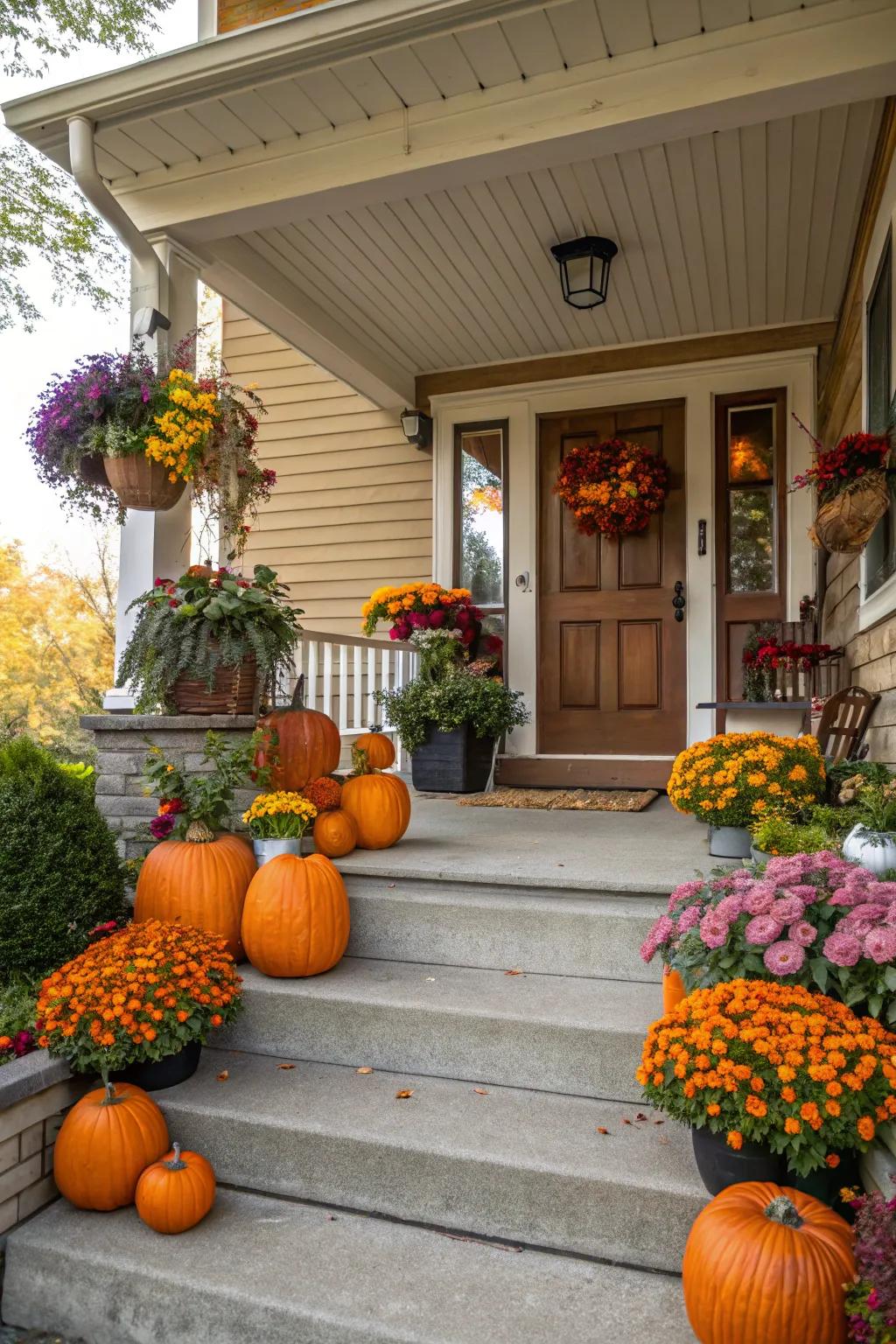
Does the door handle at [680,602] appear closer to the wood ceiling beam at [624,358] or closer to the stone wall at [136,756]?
the wood ceiling beam at [624,358]

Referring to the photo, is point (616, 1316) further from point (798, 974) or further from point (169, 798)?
point (169, 798)

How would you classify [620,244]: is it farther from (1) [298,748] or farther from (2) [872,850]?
(2) [872,850]

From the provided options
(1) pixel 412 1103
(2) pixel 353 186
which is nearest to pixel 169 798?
(1) pixel 412 1103

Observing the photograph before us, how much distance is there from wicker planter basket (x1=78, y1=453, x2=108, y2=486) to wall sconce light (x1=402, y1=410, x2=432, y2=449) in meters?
2.51

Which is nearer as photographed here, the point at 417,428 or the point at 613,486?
the point at 613,486

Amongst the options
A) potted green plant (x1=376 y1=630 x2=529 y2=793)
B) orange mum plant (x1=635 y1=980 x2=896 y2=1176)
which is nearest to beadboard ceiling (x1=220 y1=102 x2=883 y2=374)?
potted green plant (x1=376 y1=630 x2=529 y2=793)

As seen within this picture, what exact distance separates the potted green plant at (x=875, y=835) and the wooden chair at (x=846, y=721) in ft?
2.83

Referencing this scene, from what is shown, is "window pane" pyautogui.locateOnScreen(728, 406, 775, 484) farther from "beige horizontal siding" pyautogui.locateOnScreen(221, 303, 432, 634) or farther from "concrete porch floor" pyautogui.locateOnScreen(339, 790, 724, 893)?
"concrete porch floor" pyautogui.locateOnScreen(339, 790, 724, 893)

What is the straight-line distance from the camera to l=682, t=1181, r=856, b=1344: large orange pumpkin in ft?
4.48

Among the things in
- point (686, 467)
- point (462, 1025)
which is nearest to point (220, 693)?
point (462, 1025)

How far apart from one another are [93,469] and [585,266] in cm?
225

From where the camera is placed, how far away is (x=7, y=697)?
31.7ft

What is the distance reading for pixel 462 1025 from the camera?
2164mm

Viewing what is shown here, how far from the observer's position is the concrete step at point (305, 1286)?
153 cm
